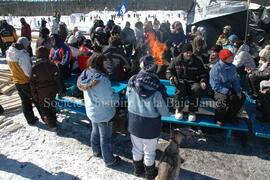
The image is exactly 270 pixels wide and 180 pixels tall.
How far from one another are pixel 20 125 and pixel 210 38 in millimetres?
8522

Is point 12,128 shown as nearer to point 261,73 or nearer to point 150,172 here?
point 150,172

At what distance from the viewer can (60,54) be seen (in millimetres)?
5406

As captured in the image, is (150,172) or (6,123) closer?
(150,172)

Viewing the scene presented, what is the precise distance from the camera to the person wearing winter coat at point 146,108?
3053 millimetres

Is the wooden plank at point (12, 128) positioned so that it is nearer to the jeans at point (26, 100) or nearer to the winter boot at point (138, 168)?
the jeans at point (26, 100)

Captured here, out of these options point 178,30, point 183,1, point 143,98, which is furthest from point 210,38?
point 183,1

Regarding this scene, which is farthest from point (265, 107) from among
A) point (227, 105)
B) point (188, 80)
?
point (188, 80)

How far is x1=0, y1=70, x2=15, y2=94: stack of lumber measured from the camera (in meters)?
6.93

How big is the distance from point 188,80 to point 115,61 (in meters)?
1.81

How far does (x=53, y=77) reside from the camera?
4.51m

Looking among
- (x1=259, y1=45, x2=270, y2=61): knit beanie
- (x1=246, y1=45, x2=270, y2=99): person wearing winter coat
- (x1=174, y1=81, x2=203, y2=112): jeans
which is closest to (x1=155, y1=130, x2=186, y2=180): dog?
(x1=174, y1=81, x2=203, y2=112): jeans

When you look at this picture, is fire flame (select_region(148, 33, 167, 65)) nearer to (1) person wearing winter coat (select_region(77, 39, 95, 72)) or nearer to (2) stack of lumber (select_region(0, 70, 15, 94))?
(1) person wearing winter coat (select_region(77, 39, 95, 72))

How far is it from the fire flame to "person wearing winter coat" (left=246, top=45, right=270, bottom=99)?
247cm

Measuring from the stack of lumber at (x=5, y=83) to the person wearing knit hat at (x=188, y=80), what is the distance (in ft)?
17.2
